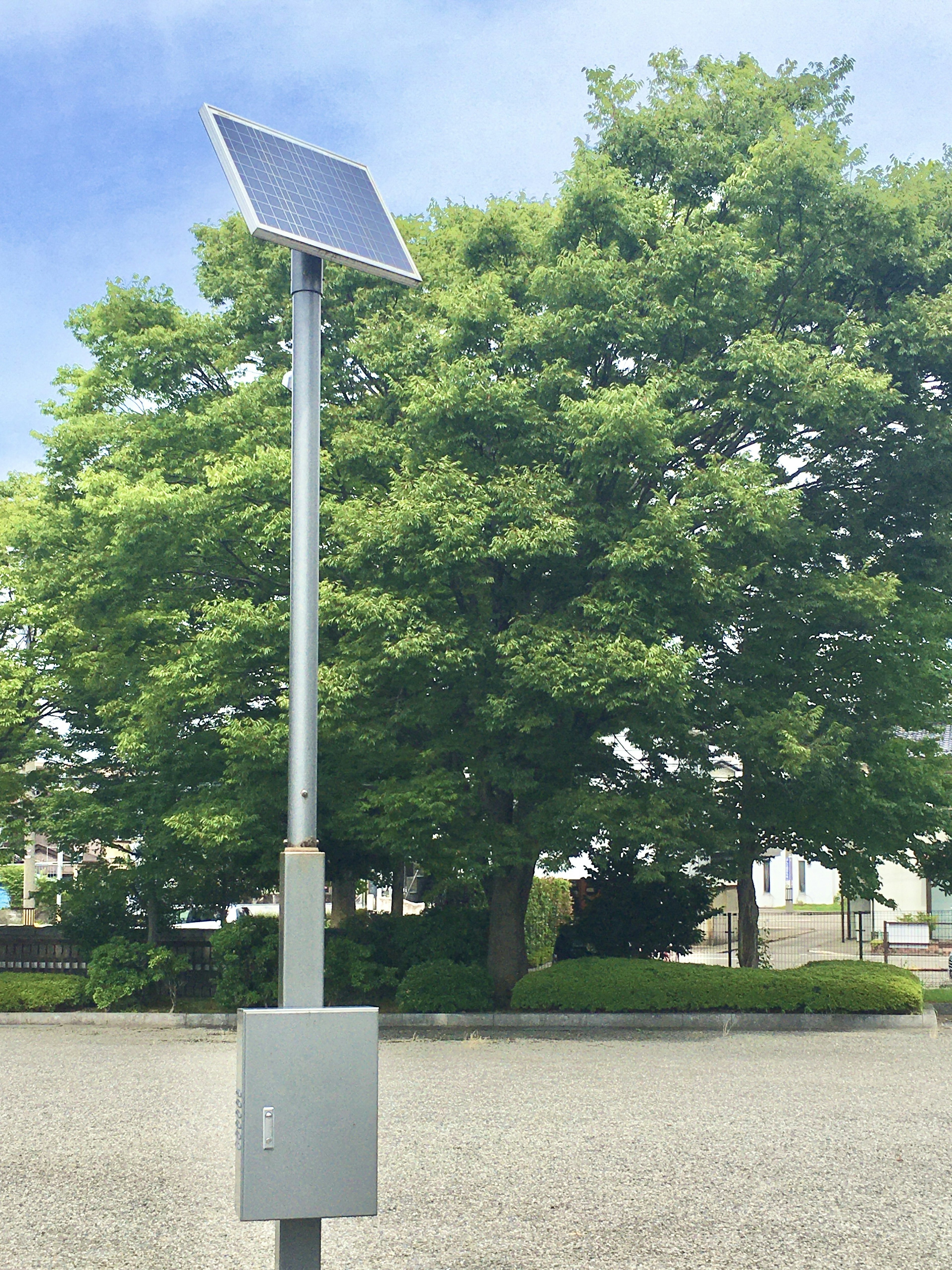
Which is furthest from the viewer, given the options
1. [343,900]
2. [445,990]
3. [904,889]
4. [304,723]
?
[904,889]

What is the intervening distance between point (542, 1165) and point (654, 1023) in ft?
38.2

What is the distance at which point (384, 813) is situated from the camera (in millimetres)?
20547

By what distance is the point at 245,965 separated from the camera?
76.3 feet

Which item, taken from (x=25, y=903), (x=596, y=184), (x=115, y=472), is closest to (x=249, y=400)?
(x=115, y=472)

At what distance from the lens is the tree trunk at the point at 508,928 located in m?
23.5

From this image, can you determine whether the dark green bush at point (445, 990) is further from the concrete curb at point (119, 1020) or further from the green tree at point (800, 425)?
the green tree at point (800, 425)

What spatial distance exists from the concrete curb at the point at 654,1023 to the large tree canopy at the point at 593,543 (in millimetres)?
1848

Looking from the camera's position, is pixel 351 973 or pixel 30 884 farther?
pixel 30 884

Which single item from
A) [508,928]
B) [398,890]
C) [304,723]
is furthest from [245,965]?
[304,723]

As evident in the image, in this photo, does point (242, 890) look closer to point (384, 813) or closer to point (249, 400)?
point (384, 813)

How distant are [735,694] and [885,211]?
26.8 feet

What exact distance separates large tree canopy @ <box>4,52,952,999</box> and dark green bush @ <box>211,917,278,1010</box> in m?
1.49

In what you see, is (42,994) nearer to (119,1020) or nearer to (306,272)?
(119,1020)

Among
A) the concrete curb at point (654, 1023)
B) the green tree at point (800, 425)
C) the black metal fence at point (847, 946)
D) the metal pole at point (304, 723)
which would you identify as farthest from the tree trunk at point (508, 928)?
the metal pole at point (304, 723)
